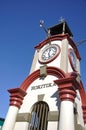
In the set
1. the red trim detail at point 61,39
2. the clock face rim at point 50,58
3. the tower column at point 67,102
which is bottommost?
the tower column at point 67,102

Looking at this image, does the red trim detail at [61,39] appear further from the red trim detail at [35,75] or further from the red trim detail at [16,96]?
the red trim detail at [16,96]

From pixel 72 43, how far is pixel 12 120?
828cm

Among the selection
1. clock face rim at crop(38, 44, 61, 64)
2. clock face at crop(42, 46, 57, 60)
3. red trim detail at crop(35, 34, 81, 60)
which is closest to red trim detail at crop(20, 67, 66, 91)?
clock face rim at crop(38, 44, 61, 64)

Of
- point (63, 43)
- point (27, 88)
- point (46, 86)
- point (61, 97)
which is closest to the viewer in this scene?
point (61, 97)

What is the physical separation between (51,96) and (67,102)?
1732mm

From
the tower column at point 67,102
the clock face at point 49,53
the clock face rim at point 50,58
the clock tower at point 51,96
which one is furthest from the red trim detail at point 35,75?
the tower column at point 67,102

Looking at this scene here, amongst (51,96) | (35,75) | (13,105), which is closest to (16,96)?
(13,105)

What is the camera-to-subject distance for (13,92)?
11555 millimetres

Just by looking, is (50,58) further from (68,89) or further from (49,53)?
(68,89)

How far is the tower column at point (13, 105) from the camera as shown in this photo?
10.4 m

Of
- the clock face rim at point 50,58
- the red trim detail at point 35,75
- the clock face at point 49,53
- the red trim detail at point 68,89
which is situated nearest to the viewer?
the red trim detail at point 68,89

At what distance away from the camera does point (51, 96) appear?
10.5 meters

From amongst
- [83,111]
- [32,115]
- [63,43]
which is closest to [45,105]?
[32,115]

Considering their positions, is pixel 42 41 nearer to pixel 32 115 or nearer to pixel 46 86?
pixel 46 86
